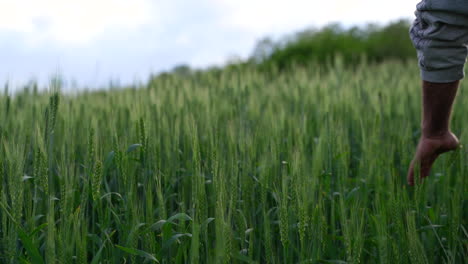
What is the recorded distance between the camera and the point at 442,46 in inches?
62.7

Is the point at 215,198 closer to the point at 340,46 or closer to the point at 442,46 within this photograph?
the point at 442,46

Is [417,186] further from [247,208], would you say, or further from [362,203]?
[247,208]

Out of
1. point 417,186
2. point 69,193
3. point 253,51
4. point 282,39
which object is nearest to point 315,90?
point 417,186

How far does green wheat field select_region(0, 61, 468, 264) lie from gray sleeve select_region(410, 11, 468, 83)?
303 mm

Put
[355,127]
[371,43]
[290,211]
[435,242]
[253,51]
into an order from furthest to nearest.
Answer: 1. [371,43]
2. [253,51]
3. [355,127]
4. [435,242]
5. [290,211]

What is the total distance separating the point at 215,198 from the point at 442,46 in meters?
0.87

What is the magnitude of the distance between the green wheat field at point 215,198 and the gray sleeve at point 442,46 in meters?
0.30

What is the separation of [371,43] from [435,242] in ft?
26.8

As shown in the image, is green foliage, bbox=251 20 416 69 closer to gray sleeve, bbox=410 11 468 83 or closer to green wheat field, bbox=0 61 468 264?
green wheat field, bbox=0 61 468 264

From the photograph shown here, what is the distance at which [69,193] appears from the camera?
3.79 feet

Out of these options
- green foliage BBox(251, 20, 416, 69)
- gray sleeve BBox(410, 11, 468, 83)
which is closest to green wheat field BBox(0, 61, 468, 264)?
gray sleeve BBox(410, 11, 468, 83)

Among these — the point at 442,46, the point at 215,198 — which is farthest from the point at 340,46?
the point at 215,198

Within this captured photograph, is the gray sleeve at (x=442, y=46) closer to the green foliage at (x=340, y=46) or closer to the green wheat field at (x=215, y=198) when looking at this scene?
the green wheat field at (x=215, y=198)

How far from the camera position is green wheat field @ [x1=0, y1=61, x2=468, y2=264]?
115 cm
